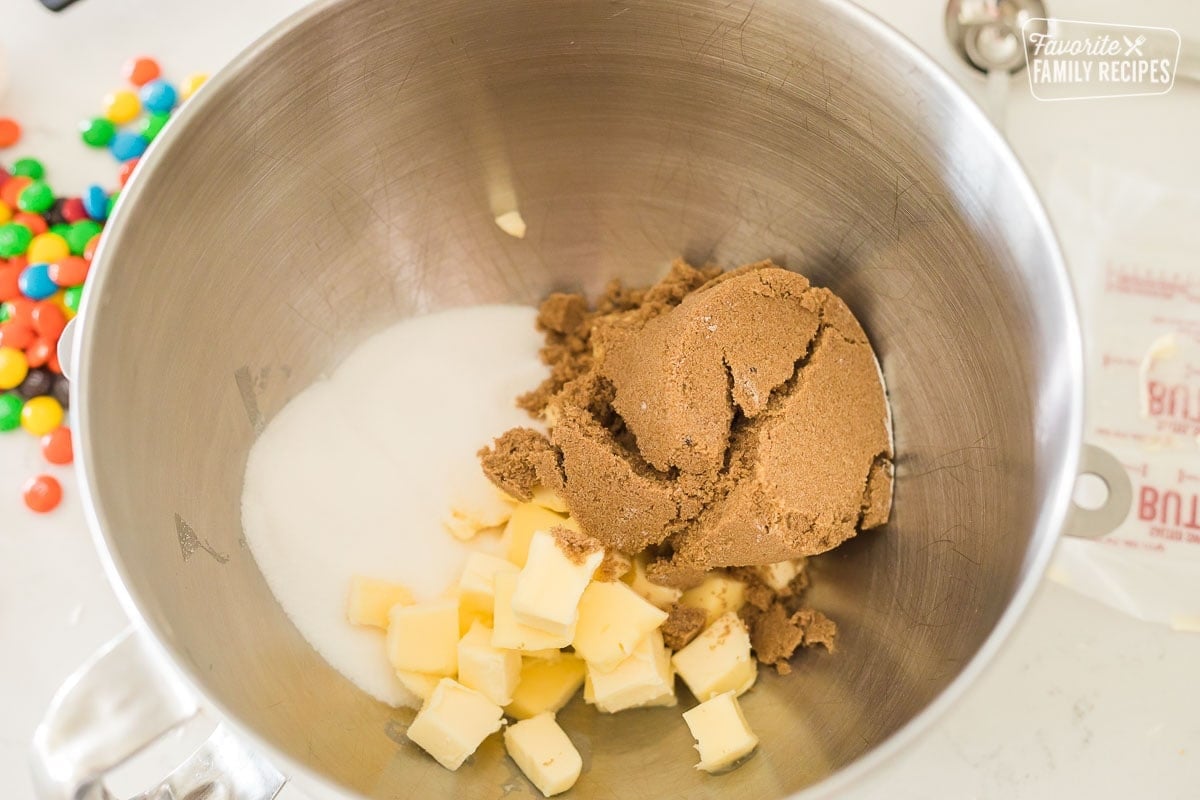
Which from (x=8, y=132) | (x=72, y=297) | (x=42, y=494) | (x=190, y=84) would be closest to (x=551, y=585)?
(x=42, y=494)

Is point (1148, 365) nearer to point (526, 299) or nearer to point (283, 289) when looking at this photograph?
point (526, 299)

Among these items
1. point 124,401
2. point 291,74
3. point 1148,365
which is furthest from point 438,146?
point 1148,365

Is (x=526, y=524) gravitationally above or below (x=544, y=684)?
above

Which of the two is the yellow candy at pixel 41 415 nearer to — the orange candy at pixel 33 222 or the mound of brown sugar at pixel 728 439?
the orange candy at pixel 33 222

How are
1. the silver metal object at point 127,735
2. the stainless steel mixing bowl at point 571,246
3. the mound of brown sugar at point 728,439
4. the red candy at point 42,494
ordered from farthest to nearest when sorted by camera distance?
1. the red candy at point 42,494
2. the mound of brown sugar at point 728,439
3. the stainless steel mixing bowl at point 571,246
4. the silver metal object at point 127,735

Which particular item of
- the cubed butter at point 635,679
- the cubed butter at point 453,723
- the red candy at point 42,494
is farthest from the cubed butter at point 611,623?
the red candy at point 42,494

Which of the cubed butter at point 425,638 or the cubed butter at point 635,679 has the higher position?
the cubed butter at point 425,638

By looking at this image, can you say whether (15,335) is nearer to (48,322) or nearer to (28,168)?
(48,322)
